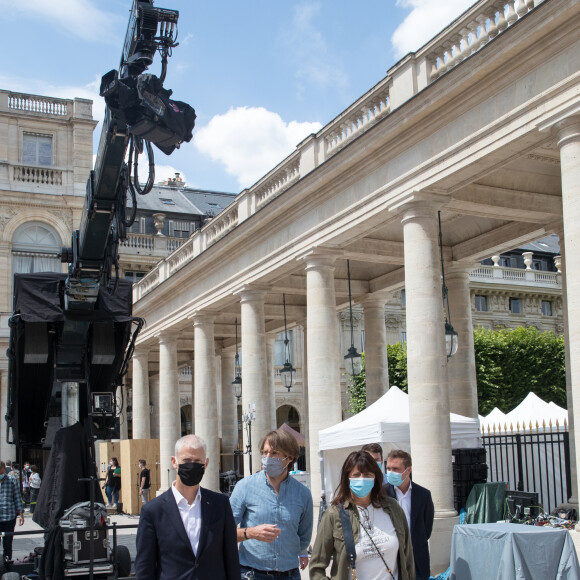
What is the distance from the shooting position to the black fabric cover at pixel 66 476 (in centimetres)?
919

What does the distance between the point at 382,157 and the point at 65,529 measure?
359 inches

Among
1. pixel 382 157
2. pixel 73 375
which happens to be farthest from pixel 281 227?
pixel 73 375

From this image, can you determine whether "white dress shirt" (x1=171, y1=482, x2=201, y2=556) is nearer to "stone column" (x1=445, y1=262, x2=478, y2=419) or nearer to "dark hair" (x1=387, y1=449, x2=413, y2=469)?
"dark hair" (x1=387, y1=449, x2=413, y2=469)

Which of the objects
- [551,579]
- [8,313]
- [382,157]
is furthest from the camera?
[8,313]

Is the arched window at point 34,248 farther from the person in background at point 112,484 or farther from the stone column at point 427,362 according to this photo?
the stone column at point 427,362

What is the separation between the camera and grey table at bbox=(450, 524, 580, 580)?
331 inches

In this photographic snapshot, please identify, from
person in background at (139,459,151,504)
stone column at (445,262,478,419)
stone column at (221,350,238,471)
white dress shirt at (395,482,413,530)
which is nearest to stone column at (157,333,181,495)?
→ person in background at (139,459,151,504)

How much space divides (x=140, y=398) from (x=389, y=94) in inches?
799

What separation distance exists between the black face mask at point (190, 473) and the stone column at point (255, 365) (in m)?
16.1

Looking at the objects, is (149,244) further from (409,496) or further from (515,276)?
(409,496)

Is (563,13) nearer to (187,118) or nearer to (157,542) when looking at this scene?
(187,118)

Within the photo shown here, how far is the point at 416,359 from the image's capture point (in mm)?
13953

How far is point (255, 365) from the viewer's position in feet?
69.6

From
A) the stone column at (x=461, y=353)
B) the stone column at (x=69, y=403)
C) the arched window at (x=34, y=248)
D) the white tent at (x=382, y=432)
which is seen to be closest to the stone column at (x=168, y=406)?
the stone column at (x=461, y=353)
